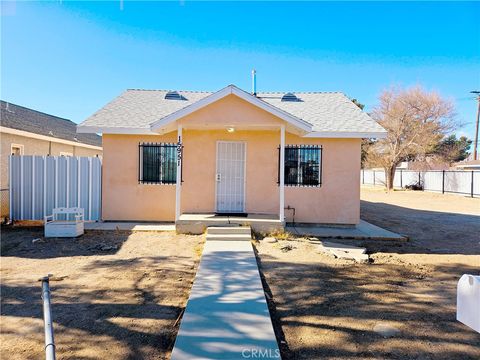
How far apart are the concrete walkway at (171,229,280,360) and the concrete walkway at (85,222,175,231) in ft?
11.5

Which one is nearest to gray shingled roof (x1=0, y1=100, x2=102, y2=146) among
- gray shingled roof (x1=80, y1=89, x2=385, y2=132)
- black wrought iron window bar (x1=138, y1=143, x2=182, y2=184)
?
gray shingled roof (x1=80, y1=89, x2=385, y2=132)

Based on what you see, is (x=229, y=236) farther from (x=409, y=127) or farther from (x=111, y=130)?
(x=409, y=127)

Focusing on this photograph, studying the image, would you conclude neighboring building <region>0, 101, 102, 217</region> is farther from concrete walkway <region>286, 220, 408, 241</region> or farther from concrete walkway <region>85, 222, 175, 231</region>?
concrete walkway <region>286, 220, 408, 241</region>

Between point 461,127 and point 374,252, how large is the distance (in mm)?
30995

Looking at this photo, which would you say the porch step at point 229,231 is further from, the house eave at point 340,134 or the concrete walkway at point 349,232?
the house eave at point 340,134

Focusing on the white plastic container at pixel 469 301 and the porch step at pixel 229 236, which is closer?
the white plastic container at pixel 469 301

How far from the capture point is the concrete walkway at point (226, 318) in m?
3.07

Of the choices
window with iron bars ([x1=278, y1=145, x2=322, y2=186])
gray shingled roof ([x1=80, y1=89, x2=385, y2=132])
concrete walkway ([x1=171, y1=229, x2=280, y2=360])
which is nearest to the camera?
concrete walkway ([x1=171, y1=229, x2=280, y2=360])

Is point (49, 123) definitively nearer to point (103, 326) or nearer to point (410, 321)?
point (103, 326)

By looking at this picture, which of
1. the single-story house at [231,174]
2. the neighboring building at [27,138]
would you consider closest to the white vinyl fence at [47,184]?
the single-story house at [231,174]

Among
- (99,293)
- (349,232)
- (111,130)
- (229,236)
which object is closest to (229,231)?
(229,236)

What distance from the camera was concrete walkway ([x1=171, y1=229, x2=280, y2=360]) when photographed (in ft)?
10.1

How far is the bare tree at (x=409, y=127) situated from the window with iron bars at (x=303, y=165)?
74.0ft

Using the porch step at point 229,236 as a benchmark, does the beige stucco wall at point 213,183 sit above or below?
above
